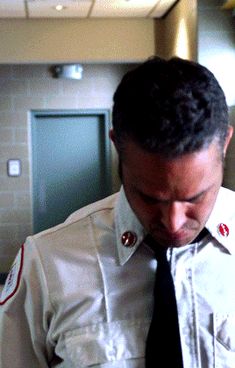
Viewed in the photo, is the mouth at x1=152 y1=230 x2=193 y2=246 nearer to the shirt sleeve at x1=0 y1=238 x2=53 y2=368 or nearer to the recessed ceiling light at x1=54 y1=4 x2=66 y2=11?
the shirt sleeve at x1=0 y1=238 x2=53 y2=368

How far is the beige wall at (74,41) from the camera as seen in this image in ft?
21.2

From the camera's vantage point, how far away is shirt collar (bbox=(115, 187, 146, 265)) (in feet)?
4.11

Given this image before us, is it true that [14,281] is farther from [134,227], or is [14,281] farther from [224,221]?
[224,221]

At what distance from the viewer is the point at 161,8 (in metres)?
6.36

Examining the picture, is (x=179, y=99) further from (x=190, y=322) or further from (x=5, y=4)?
(x=5, y=4)

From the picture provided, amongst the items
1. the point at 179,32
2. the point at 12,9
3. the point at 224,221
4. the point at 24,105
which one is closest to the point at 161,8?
the point at 179,32

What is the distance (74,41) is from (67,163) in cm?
151

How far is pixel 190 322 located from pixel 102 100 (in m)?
6.19

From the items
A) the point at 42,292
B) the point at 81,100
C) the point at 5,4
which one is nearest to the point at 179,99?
the point at 42,292

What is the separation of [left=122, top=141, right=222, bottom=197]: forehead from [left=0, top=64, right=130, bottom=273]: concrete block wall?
20.5 feet

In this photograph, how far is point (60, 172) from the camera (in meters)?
7.47

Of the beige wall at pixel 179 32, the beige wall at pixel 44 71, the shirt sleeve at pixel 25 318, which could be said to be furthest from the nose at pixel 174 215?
the beige wall at pixel 44 71

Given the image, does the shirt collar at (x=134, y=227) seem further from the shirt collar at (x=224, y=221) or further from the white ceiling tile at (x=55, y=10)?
the white ceiling tile at (x=55, y=10)

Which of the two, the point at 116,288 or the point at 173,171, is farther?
the point at 116,288
